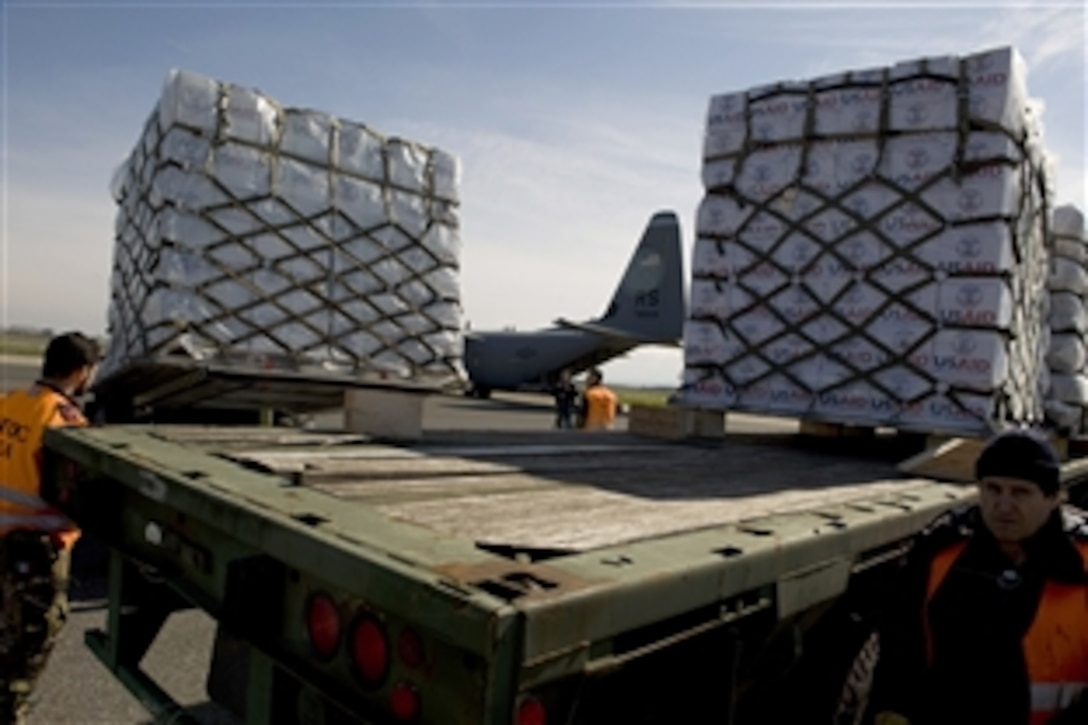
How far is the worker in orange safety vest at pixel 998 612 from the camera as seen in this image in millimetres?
2057

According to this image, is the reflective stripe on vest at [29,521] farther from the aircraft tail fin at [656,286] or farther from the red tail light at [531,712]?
the aircraft tail fin at [656,286]

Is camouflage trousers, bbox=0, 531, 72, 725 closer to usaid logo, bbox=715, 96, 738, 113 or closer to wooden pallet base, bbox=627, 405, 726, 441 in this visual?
wooden pallet base, bbox=627, 405, 726, 441

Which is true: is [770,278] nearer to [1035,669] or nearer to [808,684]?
[808,684]

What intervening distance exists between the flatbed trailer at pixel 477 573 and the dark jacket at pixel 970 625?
0.24 meters

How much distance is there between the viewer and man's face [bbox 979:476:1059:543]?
85.9 inches

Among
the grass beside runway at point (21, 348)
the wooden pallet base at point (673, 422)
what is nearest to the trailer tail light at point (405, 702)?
the wooden pallet base at point (673, 422)

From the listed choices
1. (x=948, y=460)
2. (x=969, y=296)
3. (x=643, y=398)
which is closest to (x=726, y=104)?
(x=969, y=296)

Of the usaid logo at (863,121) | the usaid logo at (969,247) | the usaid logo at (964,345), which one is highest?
the usaid logo at (863,121)

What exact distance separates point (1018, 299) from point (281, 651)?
4.86m

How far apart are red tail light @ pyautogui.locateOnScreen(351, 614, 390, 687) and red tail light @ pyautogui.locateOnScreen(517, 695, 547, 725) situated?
34 cm

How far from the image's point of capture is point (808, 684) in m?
3.03

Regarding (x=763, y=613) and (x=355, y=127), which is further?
(x=355, y=127)

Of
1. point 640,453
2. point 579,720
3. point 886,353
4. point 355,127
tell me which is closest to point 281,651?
point 579,720

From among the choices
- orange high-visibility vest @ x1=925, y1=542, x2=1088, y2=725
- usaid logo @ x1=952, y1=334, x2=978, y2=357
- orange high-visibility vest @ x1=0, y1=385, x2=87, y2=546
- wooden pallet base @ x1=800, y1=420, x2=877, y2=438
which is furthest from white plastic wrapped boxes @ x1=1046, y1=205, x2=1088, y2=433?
orange high-visibility vest @ x1=0, y1=385, x2=87, y2=546
